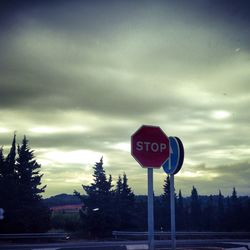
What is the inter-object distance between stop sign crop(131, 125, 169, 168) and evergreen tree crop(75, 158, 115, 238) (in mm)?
28119

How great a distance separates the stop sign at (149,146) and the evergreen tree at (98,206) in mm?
28119

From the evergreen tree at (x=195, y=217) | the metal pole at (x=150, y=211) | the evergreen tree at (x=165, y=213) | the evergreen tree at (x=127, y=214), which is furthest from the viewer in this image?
the evergreen tree at (x=195, y=217)

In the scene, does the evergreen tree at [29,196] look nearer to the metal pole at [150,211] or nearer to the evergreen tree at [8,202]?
the evergreen tree at [8,202]

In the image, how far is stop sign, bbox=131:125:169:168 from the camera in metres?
5.05

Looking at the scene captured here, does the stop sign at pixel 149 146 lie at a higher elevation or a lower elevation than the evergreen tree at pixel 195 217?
higher

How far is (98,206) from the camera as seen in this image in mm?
35156

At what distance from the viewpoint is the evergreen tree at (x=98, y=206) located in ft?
110

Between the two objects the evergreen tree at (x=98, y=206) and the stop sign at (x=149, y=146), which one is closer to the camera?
the stop sign at (x=149, y=146)

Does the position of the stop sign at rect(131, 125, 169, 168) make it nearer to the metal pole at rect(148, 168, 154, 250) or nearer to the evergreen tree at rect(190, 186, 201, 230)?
the metal pole at rect(148, 168, 154, 250)

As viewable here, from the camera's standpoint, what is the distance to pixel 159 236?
29953mm

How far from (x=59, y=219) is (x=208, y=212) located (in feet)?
78.2

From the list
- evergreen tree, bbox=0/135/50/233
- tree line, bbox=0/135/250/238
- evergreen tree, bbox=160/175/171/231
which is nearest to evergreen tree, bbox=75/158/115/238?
tree line, bbox=0/135/250/238

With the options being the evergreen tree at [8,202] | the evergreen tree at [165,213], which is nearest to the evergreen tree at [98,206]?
the evergreen tree at [8,202]

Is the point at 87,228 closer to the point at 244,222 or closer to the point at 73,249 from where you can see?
the point at 73,249
